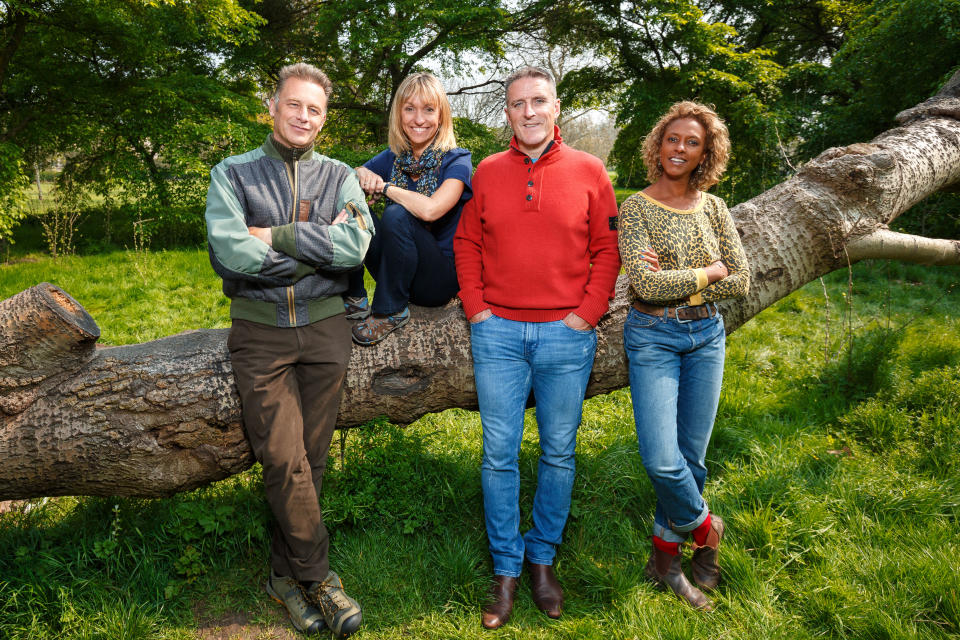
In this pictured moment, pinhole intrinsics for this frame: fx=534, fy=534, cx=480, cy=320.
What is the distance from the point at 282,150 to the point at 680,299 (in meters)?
1.96

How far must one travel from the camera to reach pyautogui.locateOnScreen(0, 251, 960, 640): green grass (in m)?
2.51

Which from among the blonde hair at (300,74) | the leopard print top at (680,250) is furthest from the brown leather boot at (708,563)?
the blonde hair at (300,74)

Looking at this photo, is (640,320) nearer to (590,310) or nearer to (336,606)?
(590,310)

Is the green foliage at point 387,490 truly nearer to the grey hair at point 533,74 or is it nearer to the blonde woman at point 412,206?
the blonde woman at point 412,206

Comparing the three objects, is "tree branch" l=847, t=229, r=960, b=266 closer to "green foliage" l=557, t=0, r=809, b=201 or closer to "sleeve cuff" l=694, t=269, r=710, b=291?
"sleeve cuff" l=694, t=269, r=710, b=291

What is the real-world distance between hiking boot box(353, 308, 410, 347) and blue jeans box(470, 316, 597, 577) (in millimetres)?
465

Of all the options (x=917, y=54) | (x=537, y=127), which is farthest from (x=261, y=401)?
(x=917, y=54)

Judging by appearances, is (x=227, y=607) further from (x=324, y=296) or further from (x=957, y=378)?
(x=957, y=378)

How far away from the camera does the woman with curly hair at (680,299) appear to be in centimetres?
247

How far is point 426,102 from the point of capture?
2637mm

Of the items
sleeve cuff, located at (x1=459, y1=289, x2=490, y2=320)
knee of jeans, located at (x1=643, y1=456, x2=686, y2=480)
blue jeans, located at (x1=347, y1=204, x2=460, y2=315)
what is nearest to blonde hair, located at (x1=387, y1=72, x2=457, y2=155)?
blue jeans, located at (x1=347, y1=204, x2=460, y2=315)

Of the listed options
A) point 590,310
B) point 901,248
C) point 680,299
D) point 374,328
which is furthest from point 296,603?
point 901,248

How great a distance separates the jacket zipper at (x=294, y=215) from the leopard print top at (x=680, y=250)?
5.00ft

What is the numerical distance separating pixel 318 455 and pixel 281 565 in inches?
24.0
